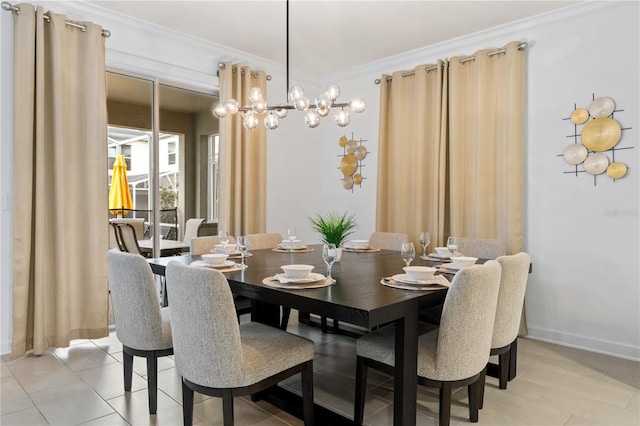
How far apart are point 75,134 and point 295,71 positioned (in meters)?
2.60

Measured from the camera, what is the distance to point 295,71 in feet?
16.7

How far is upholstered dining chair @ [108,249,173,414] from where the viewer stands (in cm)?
213

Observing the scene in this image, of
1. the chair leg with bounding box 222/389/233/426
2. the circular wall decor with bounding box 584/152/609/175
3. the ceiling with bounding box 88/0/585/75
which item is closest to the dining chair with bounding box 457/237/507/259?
the circular wall decor with bounding box 584/152/609/175

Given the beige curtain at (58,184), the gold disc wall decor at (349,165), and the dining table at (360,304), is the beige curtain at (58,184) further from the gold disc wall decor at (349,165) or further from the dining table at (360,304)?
the gold disc wall decor at (349,165)

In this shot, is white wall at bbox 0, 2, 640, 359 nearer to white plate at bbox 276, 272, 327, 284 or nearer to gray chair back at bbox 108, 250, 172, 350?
gray chair back at bbox 108, 250, 172, 350

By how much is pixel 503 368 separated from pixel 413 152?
2.41 meters

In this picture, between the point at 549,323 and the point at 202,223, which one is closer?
the point at 549,323

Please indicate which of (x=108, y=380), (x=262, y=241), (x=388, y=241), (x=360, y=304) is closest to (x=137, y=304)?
(x=108, y=380)

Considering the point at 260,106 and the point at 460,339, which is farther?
the point at 260,106

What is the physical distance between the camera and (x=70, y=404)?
239 cm

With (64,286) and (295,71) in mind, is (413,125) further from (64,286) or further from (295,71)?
(64,286)

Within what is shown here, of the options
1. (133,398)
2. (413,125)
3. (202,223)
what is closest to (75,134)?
(202,223)

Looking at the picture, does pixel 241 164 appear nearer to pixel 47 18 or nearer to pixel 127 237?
pixel 127 237

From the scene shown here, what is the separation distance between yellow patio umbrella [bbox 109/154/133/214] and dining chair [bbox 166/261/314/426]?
2333mm
